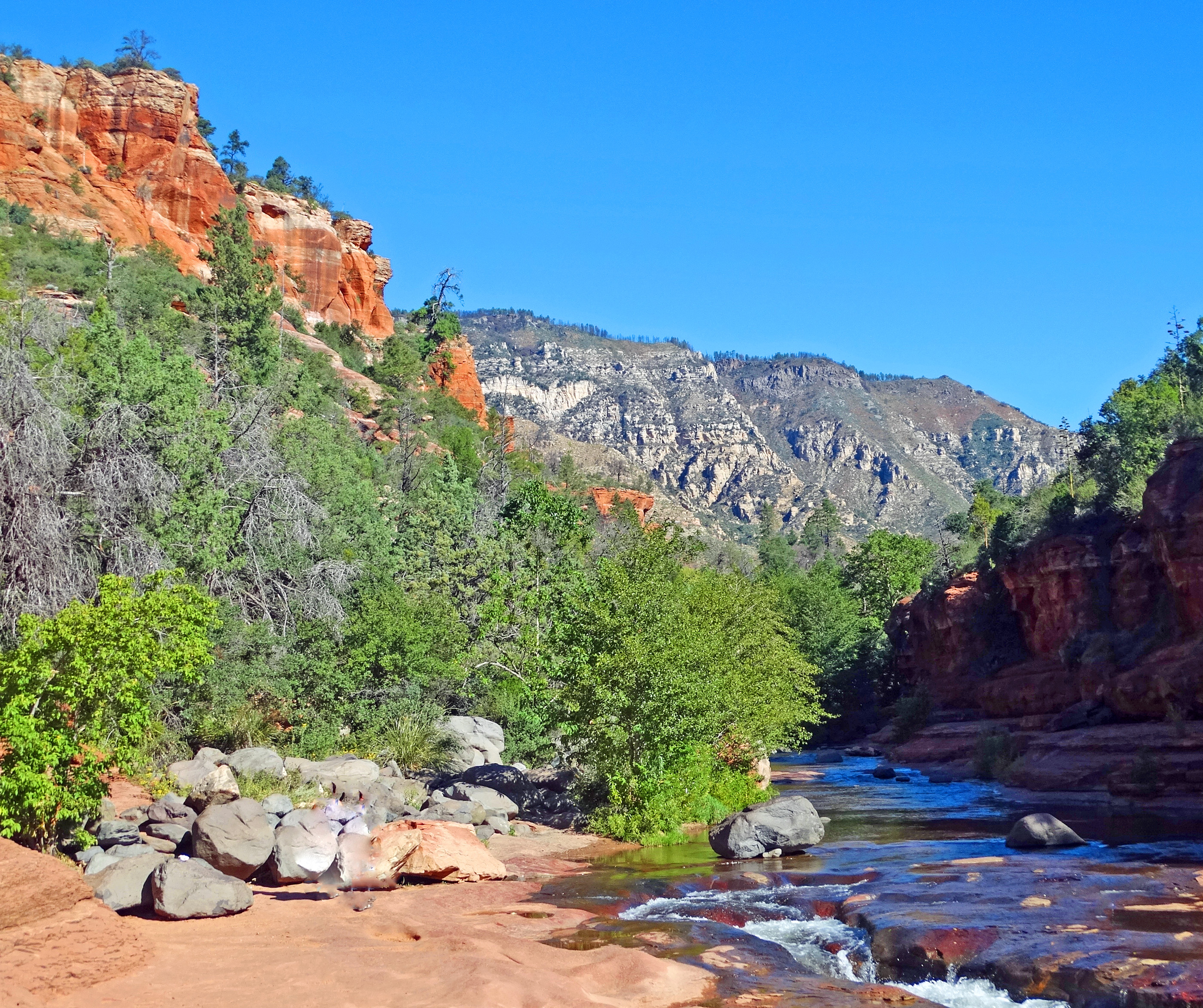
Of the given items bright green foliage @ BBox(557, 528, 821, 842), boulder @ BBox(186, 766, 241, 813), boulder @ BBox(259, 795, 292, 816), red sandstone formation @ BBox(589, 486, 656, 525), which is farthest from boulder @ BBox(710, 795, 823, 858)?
red sandstone formation @ BBox(589, 486, 656, 525)

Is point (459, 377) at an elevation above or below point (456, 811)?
above

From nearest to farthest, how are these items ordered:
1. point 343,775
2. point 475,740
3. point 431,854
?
point 431,854, point 343,775, point 475,740

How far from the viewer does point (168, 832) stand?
15.6 metres

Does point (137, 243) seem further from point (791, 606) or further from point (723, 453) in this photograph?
point (723, 453)

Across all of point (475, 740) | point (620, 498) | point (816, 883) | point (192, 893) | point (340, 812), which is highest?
point (620, 498)

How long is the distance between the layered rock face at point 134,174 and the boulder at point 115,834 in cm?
5319

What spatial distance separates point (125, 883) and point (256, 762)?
8.21m

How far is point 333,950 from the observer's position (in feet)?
38.1

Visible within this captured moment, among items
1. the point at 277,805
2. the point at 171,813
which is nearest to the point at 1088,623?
the point at 277,805

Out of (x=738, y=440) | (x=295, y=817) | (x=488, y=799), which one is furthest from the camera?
(x=738, y=440)

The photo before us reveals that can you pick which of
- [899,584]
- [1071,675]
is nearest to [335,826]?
[1071,675]

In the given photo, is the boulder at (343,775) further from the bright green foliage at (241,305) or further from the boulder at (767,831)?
the bright green foliage at (241,305)

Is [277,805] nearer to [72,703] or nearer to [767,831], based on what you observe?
[72,703]

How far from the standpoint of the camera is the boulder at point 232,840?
568 inches
